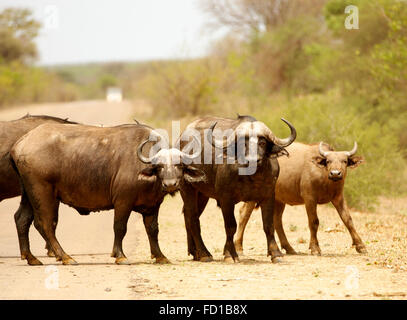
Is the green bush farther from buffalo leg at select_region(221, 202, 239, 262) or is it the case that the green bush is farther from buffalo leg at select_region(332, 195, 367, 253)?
buffalo leg at select_region(221, 202, 239, 262)

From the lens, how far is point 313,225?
1327 cm

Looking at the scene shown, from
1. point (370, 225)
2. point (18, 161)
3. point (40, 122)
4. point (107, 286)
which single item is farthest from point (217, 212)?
point (107, 286)

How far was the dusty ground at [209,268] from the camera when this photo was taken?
9.30m

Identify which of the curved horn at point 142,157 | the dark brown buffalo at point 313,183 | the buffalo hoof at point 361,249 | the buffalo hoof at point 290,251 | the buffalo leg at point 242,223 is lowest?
the buffalo hoof at point 290,251

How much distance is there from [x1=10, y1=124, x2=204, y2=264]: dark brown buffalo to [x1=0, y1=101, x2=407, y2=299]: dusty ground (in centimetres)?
60

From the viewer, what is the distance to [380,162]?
2050 centimetres

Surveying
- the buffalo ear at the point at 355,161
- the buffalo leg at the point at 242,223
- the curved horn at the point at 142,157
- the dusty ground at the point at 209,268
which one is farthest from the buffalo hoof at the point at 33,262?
the buffalo ear at the point at 355,161

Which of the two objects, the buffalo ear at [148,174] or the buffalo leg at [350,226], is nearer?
the buffalo ear at [148,174]

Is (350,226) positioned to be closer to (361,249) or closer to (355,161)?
(361,249)

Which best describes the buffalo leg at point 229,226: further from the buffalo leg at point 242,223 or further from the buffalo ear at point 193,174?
the buffalo leg at point 242,223

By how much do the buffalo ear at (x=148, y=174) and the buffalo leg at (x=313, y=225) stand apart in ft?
10.3

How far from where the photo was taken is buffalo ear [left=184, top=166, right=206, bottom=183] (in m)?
11.5

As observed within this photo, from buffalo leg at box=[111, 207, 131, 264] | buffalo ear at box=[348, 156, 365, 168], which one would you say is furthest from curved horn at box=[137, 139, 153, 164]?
buffalo ear at box=[348, 156, 365, 168]

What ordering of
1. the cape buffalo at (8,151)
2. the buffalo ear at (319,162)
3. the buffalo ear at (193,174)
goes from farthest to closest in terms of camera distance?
the buffalo ear at (319,162)
the cape buffalo at (8,151)
the buffalo ear at (193,174)
